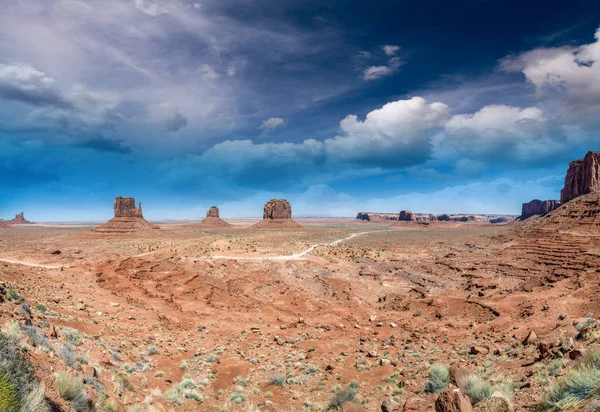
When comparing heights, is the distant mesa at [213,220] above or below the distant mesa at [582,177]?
below

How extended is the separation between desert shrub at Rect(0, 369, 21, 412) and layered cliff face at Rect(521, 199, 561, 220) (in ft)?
612

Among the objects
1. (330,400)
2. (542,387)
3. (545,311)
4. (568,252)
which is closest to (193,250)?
(330,400)

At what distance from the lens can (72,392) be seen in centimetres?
668

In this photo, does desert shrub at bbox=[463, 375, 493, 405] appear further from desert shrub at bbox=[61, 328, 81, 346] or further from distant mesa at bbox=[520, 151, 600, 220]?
distant mesa at bbox=[520, 151, 600, 220]

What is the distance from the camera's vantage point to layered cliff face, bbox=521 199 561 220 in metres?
151

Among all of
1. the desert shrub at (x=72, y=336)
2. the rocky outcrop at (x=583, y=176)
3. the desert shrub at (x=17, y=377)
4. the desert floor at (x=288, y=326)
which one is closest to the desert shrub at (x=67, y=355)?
the desert floor at (x=288, y=326)

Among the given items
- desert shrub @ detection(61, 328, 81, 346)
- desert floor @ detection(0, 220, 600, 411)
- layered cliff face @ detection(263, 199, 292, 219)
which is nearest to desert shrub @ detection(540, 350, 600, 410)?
desert floor @ detection(0, 220, 600, 411)

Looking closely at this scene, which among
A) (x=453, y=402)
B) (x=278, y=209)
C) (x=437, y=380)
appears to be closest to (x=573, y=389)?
(x=453, y=402)

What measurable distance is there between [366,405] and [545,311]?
45.6ft

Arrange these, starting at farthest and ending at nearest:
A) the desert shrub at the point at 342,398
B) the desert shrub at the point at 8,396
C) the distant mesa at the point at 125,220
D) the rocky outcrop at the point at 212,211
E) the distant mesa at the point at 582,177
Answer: the rocky outcrop at the point at 212,211
the distant mesa at the point at 125,220
the distant mesa at the point at 582,177
the desert shrub at the point at 342,398
the desert shrub at the point at 8,396

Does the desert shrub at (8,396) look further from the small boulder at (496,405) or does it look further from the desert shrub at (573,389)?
the desert shrub at (573,389)

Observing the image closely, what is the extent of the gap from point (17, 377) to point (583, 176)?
8518 centimetres

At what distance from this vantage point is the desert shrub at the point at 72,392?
661cm

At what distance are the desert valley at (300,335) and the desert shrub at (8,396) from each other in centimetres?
4
